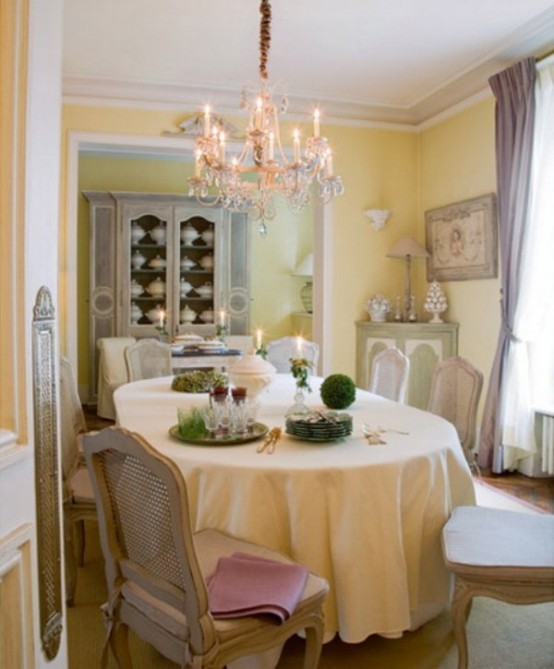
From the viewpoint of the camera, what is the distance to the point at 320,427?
2.08 meters

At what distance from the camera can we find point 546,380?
12.9 ft

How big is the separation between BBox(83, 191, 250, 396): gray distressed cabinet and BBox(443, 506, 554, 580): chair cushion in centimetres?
502

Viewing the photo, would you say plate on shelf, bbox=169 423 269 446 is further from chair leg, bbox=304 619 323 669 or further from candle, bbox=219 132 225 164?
candle, bbox=219 132 225 164

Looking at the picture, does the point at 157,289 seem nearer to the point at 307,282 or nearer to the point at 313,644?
the point at 307,282

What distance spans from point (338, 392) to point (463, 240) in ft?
8.53

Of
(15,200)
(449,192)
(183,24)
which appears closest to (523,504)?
(449,192)

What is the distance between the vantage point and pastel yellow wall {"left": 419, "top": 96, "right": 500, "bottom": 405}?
4.38 m

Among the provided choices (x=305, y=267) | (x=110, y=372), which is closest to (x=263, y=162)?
(x=110, y=372)

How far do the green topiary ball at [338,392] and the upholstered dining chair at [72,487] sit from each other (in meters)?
1.08

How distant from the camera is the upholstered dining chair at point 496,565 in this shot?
1662 millimetres

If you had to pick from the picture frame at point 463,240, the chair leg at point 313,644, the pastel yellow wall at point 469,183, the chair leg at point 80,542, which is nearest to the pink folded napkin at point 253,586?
the chair leg at point 313,644

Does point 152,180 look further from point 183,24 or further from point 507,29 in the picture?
→ point 507,29

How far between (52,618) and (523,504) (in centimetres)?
294

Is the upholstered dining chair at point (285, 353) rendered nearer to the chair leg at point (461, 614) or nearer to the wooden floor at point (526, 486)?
the wooden floor at point (526, 486)
